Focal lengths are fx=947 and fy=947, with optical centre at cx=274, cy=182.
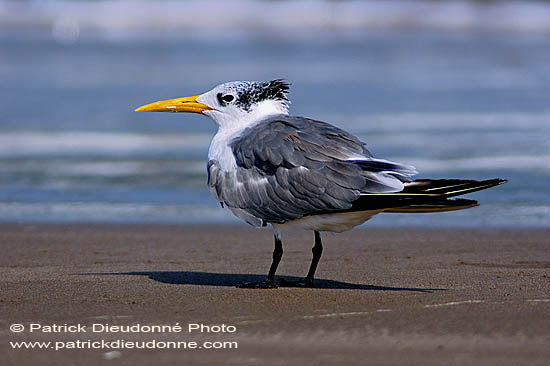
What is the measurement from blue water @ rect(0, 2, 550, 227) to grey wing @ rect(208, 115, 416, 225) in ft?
8.19

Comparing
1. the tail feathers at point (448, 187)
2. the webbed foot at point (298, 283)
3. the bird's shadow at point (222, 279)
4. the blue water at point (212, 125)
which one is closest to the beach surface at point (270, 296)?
the bird's shadow at point (222, 279)

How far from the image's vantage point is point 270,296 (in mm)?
5598

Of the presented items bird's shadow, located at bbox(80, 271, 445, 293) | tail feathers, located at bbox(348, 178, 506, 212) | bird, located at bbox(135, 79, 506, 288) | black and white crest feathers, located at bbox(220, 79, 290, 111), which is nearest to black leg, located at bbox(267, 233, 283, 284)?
bird, located at bbox(135, 79, 506, 288)

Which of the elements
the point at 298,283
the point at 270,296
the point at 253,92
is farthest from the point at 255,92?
the point at 270,296

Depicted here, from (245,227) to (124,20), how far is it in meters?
26.3

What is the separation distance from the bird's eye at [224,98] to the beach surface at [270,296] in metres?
1.17

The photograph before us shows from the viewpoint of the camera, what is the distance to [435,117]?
1367 centimetres

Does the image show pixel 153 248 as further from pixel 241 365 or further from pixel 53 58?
Answer: pixel 53 58

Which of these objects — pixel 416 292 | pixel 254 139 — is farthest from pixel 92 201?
pixel 416 292

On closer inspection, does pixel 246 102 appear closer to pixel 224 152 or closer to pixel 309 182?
pixel 224 152

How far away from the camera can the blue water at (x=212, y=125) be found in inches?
355

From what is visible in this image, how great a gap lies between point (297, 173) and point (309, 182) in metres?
0.10

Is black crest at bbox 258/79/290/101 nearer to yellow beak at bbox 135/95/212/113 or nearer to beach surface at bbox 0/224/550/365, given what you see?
yellow beak at bbox 135/95/212/113

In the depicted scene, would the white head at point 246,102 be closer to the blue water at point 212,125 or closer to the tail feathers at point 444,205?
the tail feathers at point 444,205
